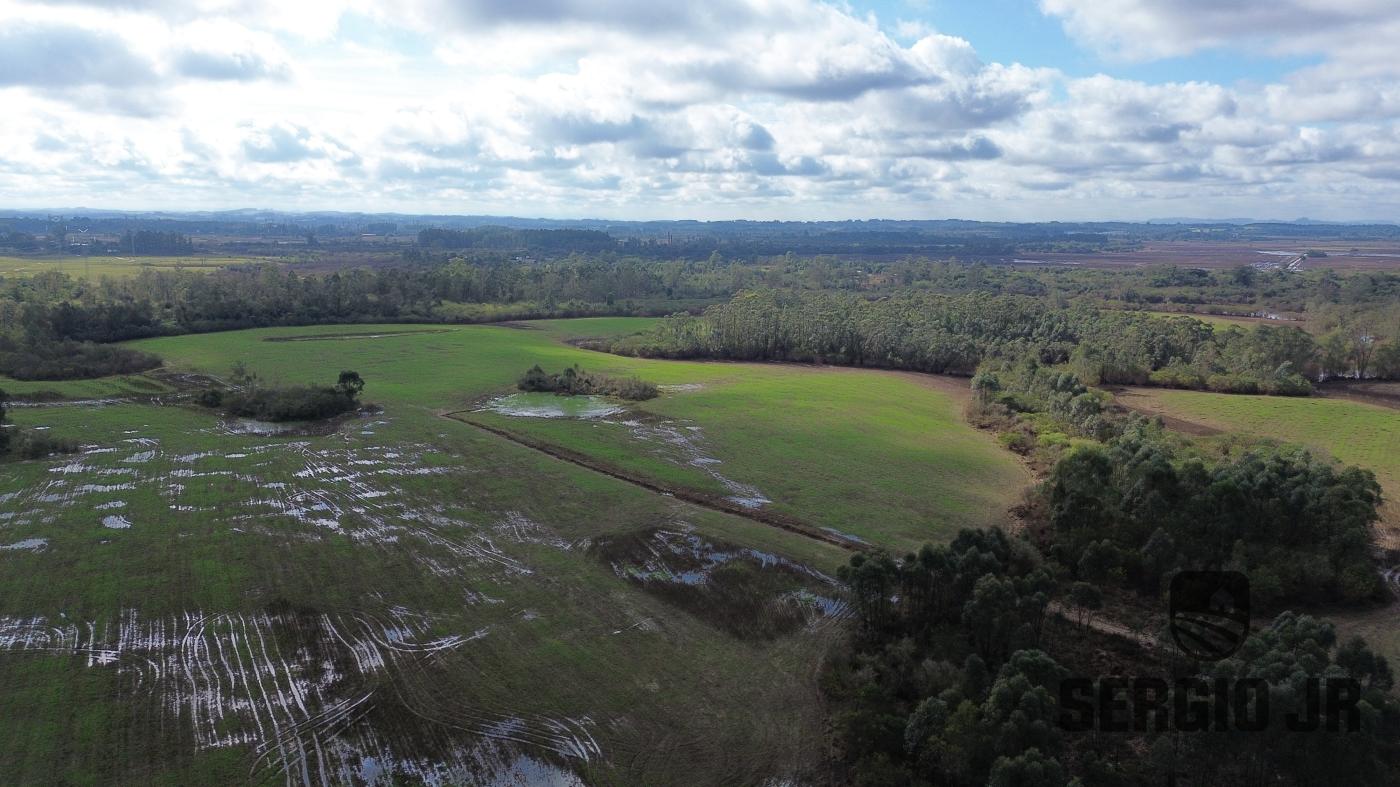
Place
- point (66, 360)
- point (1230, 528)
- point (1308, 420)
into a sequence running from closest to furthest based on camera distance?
point (1230, 528), point (1308, 420), point (66, 360)

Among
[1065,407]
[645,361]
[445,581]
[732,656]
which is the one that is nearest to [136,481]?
[445,581]

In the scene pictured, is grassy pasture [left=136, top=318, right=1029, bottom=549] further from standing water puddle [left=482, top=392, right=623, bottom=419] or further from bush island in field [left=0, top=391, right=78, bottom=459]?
bush island in field [left=0, top=391, right=78, bottom=459]

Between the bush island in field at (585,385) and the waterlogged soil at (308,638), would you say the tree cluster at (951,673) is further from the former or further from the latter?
the bush island in field at (585,385)

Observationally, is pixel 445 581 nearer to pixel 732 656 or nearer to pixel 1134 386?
pixel 732 656

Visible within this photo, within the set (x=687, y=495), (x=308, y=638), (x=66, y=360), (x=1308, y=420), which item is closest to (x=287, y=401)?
(x=66, y=360)

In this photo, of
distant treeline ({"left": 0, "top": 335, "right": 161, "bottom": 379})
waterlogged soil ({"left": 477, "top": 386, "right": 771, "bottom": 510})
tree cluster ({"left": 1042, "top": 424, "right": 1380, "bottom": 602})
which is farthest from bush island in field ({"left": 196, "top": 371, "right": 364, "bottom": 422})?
tree cluster ({"left": 1042, "top": 424, "right": 1380, "bottom": 602})

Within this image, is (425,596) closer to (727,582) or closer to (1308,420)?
(727,582)

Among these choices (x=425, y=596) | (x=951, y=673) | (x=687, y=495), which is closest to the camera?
(x=951, y=673)
